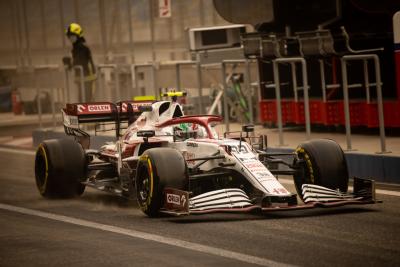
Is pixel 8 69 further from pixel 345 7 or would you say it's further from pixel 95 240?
pixel 95 240

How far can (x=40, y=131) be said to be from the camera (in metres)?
23.6

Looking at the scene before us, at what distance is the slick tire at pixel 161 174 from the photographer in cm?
1182

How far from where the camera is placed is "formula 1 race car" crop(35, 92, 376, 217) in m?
11.7

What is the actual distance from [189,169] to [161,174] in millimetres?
909

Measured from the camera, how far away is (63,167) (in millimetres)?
14312

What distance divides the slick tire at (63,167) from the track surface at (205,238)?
744 millimetres

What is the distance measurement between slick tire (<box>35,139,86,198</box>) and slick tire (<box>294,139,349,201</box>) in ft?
9.73

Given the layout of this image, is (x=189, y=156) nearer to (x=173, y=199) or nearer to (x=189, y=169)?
(x=189, y=169)

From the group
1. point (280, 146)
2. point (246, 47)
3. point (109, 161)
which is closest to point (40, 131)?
point (246, 47)

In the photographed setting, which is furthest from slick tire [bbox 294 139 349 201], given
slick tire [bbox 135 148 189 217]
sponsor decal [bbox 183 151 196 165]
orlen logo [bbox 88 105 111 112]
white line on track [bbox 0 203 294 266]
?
orlen logo [bbox 88 105 111 112]

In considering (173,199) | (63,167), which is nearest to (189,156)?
(173,199)

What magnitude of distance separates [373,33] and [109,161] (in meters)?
6.60

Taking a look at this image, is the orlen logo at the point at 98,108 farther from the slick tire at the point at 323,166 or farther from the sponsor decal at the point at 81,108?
the slick tire at the point at 323,166

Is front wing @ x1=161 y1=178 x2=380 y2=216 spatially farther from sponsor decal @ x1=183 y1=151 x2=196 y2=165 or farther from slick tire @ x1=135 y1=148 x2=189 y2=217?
sponsor decal @ x1=183 y1=151 x2=196 y2=165
